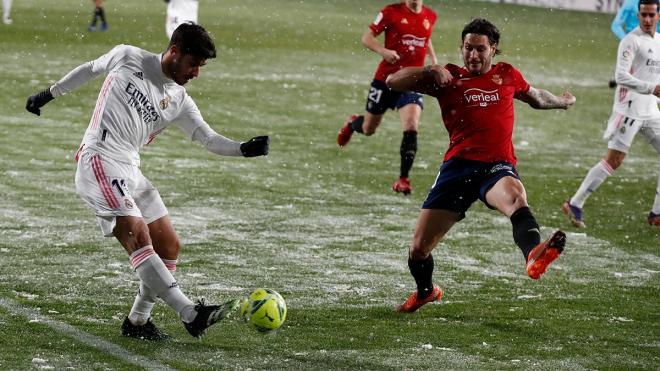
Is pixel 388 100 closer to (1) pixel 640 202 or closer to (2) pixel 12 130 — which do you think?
(1) pixel 640 202

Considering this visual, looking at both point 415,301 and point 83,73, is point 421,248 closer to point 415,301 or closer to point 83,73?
point 415,301

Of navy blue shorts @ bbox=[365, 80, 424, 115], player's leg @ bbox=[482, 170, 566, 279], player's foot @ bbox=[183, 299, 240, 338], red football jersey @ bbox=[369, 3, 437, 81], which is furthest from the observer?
red football jersey @ bbox=[369, 3, 437, 81]

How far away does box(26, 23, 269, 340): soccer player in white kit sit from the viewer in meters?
7.01

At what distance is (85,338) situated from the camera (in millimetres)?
7363

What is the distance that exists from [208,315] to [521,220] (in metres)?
2.02

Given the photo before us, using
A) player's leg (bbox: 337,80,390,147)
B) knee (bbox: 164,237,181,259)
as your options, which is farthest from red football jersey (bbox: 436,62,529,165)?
player's leg (bbox: 337,80,390,147)

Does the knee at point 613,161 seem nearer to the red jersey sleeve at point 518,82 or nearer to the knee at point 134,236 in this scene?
the red jersey sleeve at point 518,82

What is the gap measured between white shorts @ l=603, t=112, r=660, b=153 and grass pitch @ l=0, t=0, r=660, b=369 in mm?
769

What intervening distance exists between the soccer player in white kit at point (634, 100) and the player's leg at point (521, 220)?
4325mm

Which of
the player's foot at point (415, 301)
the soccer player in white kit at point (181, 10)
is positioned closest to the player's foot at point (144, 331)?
the player's foot at point (415, 301)

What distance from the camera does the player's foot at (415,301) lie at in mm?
8375

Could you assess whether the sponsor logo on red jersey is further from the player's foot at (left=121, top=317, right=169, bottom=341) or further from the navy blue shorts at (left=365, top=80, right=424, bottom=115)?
the player's foot at (left=121, top=317, right=169, bottom=341)

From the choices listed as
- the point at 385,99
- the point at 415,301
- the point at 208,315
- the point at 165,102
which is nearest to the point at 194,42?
the point at 165,102

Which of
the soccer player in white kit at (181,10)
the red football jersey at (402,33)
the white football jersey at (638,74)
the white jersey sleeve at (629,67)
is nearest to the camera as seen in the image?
the white jersey sleeve at (629,67)
